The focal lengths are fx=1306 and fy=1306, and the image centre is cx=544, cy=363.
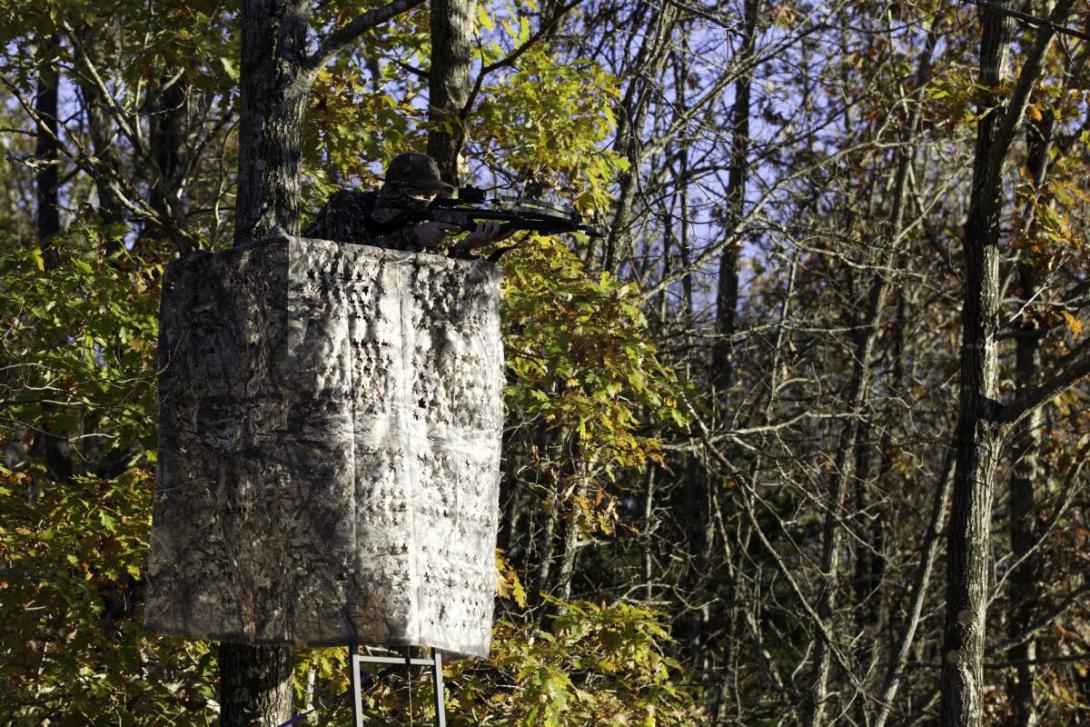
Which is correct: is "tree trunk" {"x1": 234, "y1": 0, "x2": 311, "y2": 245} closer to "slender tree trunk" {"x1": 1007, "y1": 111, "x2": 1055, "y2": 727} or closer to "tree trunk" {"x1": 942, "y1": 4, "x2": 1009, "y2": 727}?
"tree trunk" {"x1": 942, "y1": 4, "x2": 1009, "y2": 727}

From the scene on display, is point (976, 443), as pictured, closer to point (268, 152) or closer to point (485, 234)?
point (485, 234)

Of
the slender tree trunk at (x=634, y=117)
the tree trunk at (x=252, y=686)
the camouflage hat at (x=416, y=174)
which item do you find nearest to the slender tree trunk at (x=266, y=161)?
the tree trunk at (x=252, y=686)

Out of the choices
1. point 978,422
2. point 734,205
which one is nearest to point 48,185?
point 734,205

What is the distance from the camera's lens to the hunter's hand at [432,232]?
15.8 feet

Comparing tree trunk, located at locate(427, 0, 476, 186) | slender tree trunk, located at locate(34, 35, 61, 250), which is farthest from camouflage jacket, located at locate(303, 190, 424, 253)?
tree trunk, located at locate(427, 0, 476, 186)

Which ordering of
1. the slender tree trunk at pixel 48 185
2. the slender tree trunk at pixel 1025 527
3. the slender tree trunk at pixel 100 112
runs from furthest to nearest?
the slender tree trunk at pixel 1025 527 < the slender tree trunk at pixel 100 112 < the slender tree trunk at pixel 48 185

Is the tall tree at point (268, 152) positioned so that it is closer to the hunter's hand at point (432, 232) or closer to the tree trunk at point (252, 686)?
the tree trunk at point (252, 686)

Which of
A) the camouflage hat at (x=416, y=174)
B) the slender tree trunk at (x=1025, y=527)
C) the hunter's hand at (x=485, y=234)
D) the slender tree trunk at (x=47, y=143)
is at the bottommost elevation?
the slender tree trunk at (x=1025, y=527)

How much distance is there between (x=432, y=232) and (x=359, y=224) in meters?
0.40

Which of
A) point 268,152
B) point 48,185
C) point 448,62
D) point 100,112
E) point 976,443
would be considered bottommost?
point 976,443

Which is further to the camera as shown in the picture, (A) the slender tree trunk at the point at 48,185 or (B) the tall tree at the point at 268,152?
(A) the slender tree trunk at the point at 48,185

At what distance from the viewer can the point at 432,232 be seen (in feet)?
15.8

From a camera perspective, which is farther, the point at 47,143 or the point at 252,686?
the point at 47,143

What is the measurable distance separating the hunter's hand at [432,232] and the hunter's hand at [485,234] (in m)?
0.11
